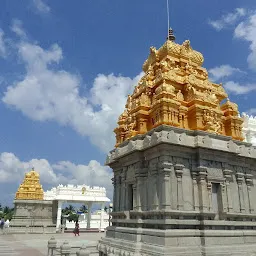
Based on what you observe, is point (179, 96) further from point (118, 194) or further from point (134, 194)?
point (118, 194)

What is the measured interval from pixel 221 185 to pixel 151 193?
3.81 meters

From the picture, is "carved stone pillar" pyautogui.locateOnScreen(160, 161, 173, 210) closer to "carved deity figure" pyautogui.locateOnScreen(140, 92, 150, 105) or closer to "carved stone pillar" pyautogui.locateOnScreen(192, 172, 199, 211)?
"carved stone pillar" pyautogui.locateOnScreen(192, 172, 199, 211)

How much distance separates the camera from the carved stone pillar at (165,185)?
12758 mm

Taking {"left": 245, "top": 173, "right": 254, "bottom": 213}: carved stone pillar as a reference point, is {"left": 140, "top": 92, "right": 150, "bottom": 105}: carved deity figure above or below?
above

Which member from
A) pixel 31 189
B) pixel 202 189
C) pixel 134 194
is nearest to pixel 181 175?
pixel 202 189

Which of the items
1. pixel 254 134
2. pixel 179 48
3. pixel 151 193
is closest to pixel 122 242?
pixel 151 193

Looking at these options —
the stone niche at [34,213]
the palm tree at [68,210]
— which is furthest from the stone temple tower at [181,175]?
the palm tree at [68,210]

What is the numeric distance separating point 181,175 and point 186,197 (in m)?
1.11

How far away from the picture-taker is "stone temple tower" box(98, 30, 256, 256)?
12797mm

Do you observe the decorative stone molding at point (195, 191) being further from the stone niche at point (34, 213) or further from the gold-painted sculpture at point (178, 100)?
the stone niche at point (34, 213)

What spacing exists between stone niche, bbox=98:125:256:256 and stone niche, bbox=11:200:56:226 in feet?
94.1

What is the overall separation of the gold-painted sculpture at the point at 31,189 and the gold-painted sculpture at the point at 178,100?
97.7 feet

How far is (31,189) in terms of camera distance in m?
43.8

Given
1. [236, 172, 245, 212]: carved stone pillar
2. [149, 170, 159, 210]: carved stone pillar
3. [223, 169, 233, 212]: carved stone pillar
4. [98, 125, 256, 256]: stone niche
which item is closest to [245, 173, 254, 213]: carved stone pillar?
[98, 125, 256, 256]: stone niche
